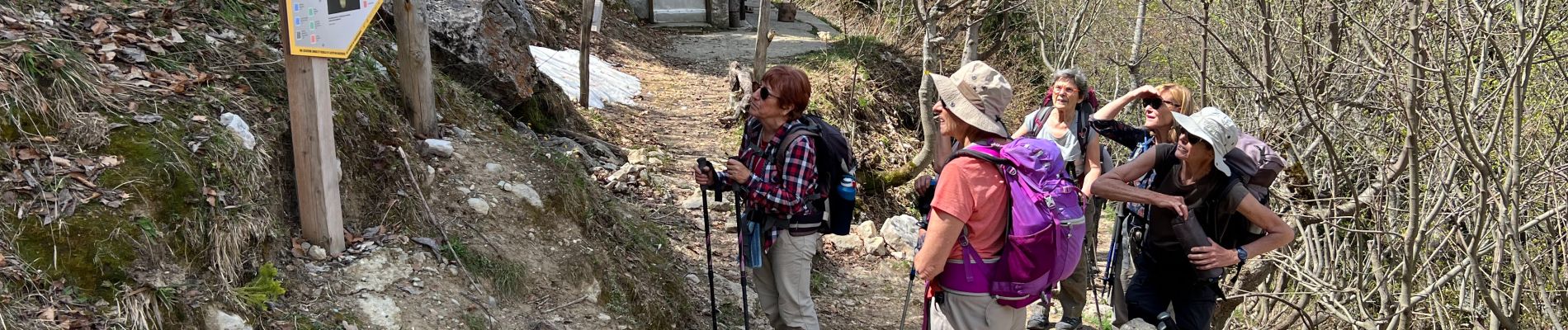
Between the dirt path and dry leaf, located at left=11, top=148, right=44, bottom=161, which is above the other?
dry leaf, located at left=11, top=148, right=44, bottom=161

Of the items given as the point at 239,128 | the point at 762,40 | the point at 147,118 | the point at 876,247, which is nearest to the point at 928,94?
the point at 876,247

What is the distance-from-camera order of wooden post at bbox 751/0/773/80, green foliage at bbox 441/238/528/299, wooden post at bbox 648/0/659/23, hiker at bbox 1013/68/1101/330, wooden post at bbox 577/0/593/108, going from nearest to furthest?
green foliage at bbox 441/238/528/299 → hiker at bbox 1013/68/1101/330 → wooden post at bbox 577/0/593/108 → wooden post at bbox 751/0/773/80 → wooden post at bbox 648/0/659/23

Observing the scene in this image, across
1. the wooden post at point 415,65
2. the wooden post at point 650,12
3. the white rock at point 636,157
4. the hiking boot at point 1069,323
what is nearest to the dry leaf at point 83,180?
the wooden post at point 415,65

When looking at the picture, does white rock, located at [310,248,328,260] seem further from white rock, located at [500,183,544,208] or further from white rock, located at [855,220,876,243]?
white rock, located at [855,220,876,243]

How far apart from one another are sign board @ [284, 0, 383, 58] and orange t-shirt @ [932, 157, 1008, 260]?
238 cm

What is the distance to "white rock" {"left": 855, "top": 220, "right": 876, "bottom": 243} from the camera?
8171 millimetres

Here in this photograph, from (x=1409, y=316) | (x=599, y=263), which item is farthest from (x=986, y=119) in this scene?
(x=1409, y=316)

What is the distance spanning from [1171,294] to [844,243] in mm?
3945

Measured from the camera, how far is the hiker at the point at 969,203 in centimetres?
315

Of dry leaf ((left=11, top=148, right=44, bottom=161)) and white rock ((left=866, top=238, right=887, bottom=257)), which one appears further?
white rock ((left=866, top=238, right=887, bottom=257))

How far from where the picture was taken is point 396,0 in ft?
17.3

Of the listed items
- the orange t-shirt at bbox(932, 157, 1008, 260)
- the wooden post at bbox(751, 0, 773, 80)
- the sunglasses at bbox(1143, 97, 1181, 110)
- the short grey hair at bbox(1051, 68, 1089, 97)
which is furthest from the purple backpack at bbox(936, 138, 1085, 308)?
the wooden post at bbox(751, 0, 773, 80)

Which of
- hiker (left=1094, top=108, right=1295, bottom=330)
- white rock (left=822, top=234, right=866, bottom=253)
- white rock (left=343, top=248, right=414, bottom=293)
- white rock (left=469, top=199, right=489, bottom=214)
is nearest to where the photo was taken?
hiker (left=1094, top=108, right=1295, bottom=330)

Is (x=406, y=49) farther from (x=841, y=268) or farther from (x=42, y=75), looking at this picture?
(x=841, y=268)
